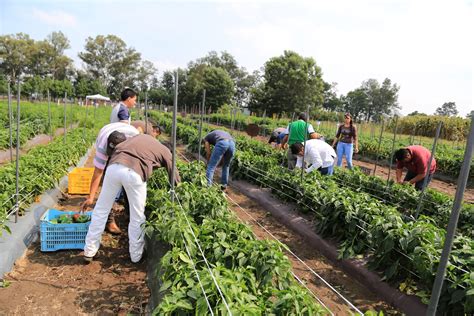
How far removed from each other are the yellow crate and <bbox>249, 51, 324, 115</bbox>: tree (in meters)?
39.8

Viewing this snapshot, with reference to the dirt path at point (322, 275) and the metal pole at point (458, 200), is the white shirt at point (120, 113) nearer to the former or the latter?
the dirt path at point (322, 275)

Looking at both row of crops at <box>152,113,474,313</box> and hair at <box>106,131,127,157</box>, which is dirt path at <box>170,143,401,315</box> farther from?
hair at <box>106,131,127,157</box>

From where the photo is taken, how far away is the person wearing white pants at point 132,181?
372cm

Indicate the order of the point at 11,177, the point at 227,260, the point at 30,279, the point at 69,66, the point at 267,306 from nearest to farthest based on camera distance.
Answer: the point at 267,306 → the point at 227,260 → the point at 30,279 → the point at 11,177 → the point at 69,66

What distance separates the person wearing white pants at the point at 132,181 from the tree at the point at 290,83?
4182 centimetres

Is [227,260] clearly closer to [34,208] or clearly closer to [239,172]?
[34,208]

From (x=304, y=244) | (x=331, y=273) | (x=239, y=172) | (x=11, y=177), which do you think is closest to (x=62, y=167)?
(x=11, y=177)

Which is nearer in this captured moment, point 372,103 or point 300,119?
point 300,119

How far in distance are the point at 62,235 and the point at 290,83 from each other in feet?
142

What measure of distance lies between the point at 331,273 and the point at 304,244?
2.91ft

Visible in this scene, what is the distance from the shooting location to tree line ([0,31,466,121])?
149ft

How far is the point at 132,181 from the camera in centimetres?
373

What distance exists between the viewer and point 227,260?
2918 millimetres

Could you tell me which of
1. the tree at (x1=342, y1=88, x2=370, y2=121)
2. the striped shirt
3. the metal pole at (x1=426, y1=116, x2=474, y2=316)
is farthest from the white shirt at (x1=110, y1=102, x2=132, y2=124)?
the tree at (x1=342, y1=88, x2=370, y2=121)
